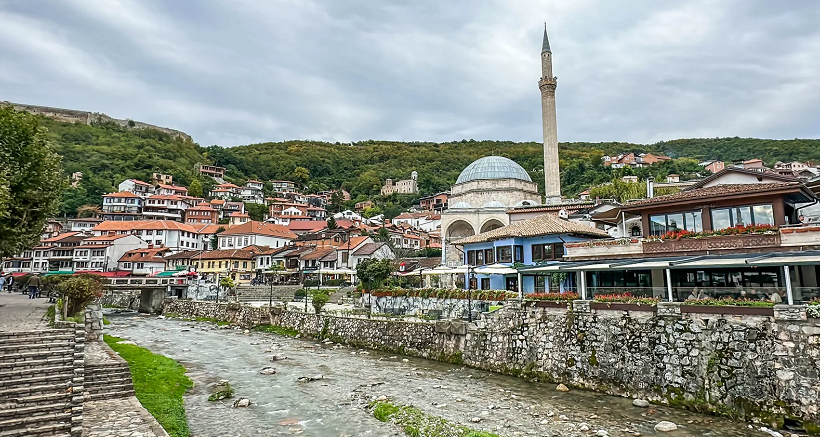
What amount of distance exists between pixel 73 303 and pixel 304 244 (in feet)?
128

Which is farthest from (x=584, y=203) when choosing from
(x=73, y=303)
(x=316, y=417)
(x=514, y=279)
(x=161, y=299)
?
(x=161, y=299)

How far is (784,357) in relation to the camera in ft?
33.8

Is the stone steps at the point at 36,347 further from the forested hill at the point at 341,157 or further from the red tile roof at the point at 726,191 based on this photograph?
the forested hill at the point at 341,157

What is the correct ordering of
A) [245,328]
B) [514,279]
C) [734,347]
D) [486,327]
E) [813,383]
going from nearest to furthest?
[813,383] < [734,347] < [486,327] < [514,279] < [245,328]

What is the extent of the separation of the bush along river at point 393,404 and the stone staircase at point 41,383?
8.41 feet

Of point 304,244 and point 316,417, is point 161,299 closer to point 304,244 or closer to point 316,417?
point 304,244

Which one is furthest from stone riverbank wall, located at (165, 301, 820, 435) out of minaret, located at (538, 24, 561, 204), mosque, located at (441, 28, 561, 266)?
minaret, located at (538, 24, 561, 204)

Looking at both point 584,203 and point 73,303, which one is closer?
point 73,303

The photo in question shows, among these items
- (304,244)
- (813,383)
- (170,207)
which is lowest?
Answer: (813,383)

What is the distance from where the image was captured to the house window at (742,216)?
16.0 metres

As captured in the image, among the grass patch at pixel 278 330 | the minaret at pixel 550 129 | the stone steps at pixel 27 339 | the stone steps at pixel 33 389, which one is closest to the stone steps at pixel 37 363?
the stone steps at pixel 33 389

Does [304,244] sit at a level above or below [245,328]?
above

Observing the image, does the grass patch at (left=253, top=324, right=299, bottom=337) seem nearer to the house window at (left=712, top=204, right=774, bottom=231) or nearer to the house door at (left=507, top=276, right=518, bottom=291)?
the house door at (left=507, top=276, right=518, bottom=291)

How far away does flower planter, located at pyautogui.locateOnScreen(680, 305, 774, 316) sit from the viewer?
10797 millimetres
